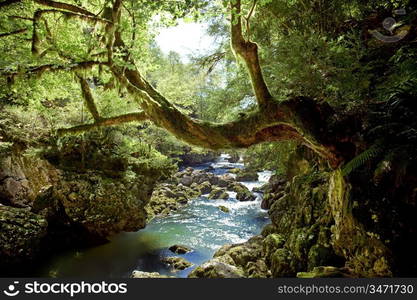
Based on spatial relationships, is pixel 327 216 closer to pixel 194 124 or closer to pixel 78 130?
pixel 194 124

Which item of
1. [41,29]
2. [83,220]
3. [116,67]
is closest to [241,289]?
[116,67]

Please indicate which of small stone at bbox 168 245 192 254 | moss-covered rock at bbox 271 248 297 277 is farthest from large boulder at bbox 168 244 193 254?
moss-covered rock at bbox 271 248 297 277

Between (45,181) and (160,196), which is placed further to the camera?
(160,196)

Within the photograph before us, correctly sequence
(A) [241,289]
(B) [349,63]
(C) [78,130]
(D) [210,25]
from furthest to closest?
(D) [210,25]
(C) [78,130]
(B) [349,63]
(A) [241,289]

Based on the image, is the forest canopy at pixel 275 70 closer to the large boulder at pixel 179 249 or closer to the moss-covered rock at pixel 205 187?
the large boulder at pixel 179 249

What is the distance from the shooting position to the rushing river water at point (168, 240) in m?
9.46

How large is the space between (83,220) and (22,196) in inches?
94.4

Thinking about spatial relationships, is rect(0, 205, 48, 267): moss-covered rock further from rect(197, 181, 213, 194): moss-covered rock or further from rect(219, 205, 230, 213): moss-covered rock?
rect(197, 181, 213, 194): moss-covered rock

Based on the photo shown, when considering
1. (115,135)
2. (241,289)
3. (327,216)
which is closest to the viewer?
(241,289)

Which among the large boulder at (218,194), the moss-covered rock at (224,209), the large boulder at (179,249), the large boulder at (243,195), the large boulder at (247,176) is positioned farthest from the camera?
the large boulder at (247,176)

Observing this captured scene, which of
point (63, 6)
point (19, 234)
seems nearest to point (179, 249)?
point (19, 234)

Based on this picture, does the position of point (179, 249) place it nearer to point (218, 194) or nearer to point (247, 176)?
point (218, 194)

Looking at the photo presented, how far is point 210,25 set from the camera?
1074 cm

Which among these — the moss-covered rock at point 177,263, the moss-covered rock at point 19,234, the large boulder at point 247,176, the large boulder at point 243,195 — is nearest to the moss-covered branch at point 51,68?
the moss-covered rock at point 19,234
